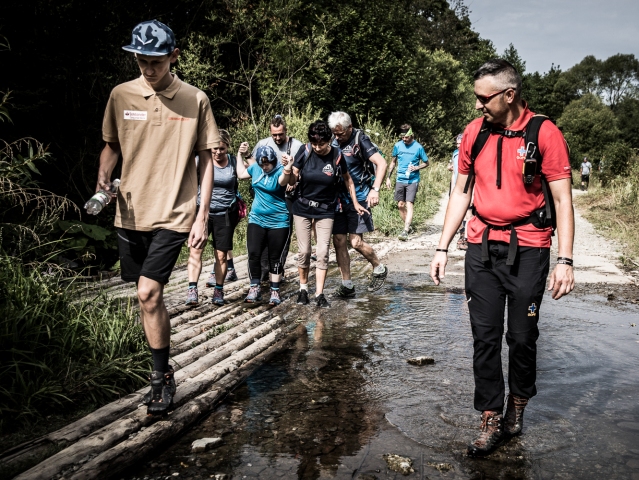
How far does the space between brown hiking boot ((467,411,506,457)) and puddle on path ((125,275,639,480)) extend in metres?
0.06

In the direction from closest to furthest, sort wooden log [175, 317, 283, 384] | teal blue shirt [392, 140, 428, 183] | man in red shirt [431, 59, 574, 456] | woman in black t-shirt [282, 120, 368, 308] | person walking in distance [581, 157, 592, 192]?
man in red shirt [431, 59, 574, 456] < wooden log [175, 317, 283, 384] < woman in black t-shirt [282, 120, 368, 308] < teal blue shirt [392, 140, 428, 183] < person walking in distance [581, 157, 592, 192]

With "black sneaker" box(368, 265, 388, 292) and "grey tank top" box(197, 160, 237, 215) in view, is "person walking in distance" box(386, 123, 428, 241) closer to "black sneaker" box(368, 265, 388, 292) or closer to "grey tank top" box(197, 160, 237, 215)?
"black sneaker" box(368, 265, 388, 292)

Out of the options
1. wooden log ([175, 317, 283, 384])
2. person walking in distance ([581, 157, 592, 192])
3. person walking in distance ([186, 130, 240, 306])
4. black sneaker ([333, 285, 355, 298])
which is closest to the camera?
wooden log ([175, 317, 283, 384])

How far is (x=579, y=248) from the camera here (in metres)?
12.7

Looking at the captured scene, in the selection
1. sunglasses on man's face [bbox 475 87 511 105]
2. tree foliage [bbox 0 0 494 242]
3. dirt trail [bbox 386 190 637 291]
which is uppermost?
tree foliage [bbox 0 0 494 242]

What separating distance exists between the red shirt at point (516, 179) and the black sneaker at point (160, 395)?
84.0 inches

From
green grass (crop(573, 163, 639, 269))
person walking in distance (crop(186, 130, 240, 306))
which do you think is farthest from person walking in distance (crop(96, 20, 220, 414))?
green grass (crop(573, 163, 639, 269))

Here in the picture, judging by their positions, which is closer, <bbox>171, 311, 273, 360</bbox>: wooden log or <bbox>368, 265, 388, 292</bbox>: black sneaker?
<bbox>171, 311, 273, 360</bbox>: wooden log

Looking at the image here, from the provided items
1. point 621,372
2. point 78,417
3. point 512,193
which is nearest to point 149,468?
point 78,417

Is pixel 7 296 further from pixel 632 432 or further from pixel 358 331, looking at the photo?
pixel 632 432

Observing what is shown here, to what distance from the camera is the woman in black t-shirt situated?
23.6ft

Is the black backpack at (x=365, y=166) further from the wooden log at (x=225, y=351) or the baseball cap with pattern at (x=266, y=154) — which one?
the wooden log at (x=225, y=351)

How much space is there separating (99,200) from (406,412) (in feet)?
7.77

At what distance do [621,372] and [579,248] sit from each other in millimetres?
8164
